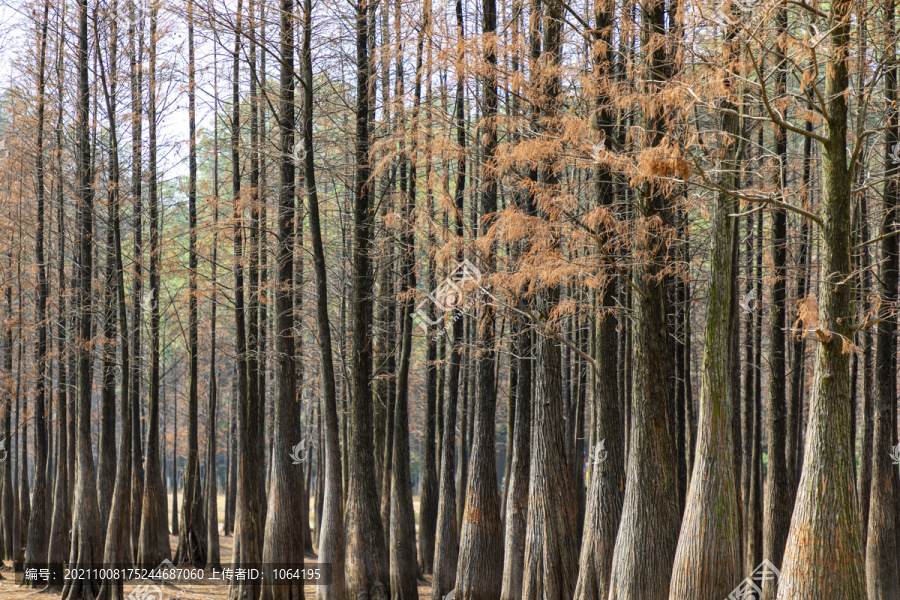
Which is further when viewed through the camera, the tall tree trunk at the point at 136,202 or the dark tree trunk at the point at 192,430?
the dark tree trunk at the point at 192,430

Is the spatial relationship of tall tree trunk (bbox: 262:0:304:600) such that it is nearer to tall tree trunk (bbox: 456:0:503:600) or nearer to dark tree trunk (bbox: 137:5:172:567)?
tall tree trunk (bbox: 456:0:503:600)

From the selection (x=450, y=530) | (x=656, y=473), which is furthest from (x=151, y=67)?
(x=656, y=473)

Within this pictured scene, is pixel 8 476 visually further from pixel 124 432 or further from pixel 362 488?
pixel 362 488

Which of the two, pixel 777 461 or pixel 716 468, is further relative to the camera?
pixel 777 461

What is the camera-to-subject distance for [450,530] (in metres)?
15.4

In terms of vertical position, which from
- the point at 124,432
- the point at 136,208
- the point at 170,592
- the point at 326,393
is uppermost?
the point at 136,208

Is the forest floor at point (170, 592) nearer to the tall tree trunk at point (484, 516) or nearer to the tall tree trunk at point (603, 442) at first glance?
the tall tree trunk at point (484, 516)

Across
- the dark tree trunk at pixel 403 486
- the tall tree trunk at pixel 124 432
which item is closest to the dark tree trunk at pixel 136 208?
the tall tree trunk at pixel 124 432

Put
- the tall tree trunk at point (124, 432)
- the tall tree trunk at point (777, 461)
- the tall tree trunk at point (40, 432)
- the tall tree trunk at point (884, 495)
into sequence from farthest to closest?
the tall tree trunk at point (40, 432) → the tall tree trunk at point (124, 432) → the tall tree trunk at point (884, 495) → the tall tree trunk at point (777, 461)

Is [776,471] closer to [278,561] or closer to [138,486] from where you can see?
[278,561]

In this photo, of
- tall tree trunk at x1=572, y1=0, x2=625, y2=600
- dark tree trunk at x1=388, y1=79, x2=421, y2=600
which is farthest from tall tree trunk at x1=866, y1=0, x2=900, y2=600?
dark tree trunk at x1=388, y1=79, x2=421, y2=600

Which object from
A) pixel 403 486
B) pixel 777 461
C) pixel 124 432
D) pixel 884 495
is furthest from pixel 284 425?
pixel 884 495

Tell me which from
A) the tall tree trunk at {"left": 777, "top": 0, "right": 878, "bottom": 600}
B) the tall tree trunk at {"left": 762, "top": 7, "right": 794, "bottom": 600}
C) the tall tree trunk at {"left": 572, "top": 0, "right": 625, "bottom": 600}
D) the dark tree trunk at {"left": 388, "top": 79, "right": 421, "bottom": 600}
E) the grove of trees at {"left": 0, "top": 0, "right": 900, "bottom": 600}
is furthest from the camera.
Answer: the dark tree trunk at {"left": 388, "top": 79, "right": 421, "bottom": 600}

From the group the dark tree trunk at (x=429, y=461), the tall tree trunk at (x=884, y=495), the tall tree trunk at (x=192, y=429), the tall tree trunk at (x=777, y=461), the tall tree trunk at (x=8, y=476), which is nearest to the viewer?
the tall tree trunk at (x=777, y=461)
